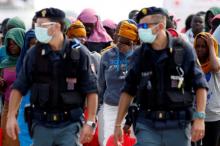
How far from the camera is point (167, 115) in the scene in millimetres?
5879

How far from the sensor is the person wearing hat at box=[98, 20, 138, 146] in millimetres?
7707

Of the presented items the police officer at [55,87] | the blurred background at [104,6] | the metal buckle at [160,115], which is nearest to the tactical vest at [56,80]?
the police officer at [55,87]

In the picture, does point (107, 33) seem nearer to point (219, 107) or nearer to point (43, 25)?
point (219, 107)

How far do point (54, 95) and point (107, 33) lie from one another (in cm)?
478

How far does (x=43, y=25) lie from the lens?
20.0 feet

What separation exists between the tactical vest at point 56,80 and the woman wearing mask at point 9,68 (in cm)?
211

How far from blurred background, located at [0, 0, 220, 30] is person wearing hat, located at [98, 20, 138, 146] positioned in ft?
13.8

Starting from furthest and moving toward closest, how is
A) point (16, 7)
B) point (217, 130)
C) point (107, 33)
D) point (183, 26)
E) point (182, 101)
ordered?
point (183, 26), point (16, 7), point (107, 33), point (217, 130), point (182, 101)

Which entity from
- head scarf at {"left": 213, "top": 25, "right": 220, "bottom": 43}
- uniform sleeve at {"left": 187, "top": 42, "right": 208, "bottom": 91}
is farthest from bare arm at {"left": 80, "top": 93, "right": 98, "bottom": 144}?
head scarf at {"left": 213, "top": 25, "right": 220, "bottom": 43}

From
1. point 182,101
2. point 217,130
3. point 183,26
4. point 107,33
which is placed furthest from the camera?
point 183,26

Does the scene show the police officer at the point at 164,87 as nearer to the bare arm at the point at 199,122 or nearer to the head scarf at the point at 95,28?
the bare arm at the point at 199,122

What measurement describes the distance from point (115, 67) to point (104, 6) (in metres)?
4.82

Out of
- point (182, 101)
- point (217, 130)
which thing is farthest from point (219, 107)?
point (182, 101)

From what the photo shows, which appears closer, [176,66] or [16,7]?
[176,66]
